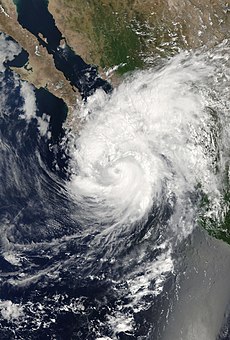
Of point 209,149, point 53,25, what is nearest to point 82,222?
point 209,149

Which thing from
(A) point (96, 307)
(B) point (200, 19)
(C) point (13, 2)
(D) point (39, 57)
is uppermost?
(B) point (200, 19)

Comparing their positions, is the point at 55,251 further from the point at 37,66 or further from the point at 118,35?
the point at 118,35

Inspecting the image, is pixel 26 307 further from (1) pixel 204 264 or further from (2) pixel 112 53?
(2) pixel 112 53

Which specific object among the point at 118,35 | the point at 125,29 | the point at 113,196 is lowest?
the point at 113,196

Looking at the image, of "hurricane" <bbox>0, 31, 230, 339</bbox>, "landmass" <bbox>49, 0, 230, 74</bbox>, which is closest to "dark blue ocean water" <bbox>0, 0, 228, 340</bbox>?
"hurricane" <bbox>0, 31, 230, 339</bbox>

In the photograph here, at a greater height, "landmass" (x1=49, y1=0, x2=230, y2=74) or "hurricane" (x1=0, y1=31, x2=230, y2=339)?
"landmass" (x1=49, y1=0, x2=230, y2=74)

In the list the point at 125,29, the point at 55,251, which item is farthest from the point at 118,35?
the point at 55,251

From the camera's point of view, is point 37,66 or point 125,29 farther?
point 37,66

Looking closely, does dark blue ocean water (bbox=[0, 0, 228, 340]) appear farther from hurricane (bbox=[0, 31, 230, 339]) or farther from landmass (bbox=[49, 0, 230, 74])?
landmass (bbox=[49, 0, 230, 74])

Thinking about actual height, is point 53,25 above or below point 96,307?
above
